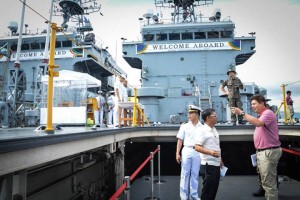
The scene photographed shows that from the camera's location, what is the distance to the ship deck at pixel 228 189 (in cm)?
562

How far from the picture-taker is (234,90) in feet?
23.3

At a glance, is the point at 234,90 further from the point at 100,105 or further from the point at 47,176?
the point at 47,176

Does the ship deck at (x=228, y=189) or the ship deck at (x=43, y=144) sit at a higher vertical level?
the ship deck at (x=43, y=144)

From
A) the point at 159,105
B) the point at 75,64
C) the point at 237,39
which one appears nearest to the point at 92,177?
the point at 159,105

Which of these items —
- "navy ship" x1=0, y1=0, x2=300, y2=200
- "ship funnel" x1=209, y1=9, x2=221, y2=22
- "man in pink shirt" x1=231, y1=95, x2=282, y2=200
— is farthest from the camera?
"ship funnel" x1=209, y1=9, x2=221, y2=22

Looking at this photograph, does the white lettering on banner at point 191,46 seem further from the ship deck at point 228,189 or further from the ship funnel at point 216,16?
the ship deck at point 228,189

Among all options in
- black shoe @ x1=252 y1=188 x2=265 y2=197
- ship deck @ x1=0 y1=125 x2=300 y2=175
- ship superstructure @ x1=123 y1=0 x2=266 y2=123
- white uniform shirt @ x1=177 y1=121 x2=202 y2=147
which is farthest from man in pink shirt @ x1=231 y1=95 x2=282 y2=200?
ship superstructure @ x1=123 y1=0 x2=266 y2=123

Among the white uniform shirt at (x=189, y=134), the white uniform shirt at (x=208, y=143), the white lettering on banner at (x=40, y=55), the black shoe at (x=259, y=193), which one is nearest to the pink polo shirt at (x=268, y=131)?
the white uniform shirt at (x=208, y=143)

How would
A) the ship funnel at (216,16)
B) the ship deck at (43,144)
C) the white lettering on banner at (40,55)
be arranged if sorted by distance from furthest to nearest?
the white lettering on banner at (40,55)
the ship funnel at (216,16)
the ship deck at (43,144)

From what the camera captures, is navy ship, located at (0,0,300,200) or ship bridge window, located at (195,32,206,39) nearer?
navy ship, located at (0,0,300,200)

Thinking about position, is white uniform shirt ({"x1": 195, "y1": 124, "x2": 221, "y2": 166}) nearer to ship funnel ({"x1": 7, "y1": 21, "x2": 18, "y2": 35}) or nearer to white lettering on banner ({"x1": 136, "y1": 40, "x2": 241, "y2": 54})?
white lettering on banner ({"x1": 136, "y1": 40, "x2": 241, "y2": 54})

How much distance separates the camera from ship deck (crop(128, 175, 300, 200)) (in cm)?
562

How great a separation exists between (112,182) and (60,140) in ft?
17.7

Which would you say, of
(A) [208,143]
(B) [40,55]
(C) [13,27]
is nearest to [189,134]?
(A) [208,143]
